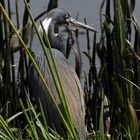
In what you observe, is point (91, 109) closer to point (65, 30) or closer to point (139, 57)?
point (139, 57)

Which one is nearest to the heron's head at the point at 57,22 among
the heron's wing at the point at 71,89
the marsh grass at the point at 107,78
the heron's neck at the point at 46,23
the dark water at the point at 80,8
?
the heron's neck at the point at 46,23

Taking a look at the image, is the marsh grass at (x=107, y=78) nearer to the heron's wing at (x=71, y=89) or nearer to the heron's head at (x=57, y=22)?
Answer: the heron's wing at (x=71, y=89)

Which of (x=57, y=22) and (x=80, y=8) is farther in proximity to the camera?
(x=80, y=8)

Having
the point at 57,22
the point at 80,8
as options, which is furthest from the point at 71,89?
the point at 80,8

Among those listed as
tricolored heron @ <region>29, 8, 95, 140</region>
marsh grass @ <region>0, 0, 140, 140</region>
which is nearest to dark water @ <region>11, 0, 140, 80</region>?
tricolored heron @ <region>29, 8, 95, 140</region>

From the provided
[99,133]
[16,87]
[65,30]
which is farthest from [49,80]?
[99,133]

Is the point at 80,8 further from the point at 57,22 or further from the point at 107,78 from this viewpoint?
the point at 107,78

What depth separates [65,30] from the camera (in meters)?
3.74

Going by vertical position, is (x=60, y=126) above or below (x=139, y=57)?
below

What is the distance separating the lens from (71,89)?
9.71 feet

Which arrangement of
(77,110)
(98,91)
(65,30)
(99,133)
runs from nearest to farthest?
(99,133) < (77,110) < (98,91) < (65,30)

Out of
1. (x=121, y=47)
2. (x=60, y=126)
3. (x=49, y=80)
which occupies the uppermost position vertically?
(x=121, y=47)

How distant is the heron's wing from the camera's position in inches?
111

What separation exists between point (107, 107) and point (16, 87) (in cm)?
51
